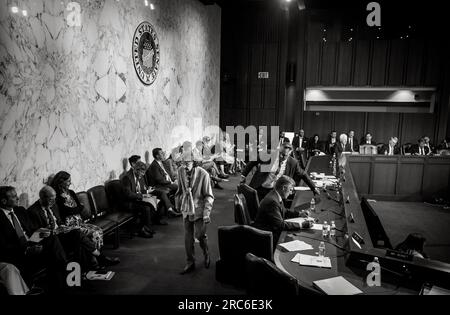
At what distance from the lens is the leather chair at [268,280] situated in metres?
2.54

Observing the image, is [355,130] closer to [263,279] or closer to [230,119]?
[230,119]

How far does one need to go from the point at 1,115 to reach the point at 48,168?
995 millimetres

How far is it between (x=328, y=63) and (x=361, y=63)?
3.86ft

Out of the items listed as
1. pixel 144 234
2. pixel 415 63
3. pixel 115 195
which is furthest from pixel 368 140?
pixel 115 195

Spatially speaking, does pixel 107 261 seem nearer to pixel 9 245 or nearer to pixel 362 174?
pixel 9 245

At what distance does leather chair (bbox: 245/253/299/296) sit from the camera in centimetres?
254

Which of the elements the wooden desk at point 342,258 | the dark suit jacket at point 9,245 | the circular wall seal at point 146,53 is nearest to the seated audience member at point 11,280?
the dark suit jacket at point 9,245

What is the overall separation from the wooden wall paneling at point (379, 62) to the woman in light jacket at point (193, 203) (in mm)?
10909

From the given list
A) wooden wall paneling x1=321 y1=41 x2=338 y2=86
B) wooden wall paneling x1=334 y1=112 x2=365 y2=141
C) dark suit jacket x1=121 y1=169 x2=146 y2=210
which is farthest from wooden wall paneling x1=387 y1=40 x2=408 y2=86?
dark suit jacket x1=121 y1=169 x2=146 y2=210

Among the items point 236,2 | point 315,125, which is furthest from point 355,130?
point 236,2

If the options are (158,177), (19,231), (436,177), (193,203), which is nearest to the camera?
(19,231)

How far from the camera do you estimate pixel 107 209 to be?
5.71 meters

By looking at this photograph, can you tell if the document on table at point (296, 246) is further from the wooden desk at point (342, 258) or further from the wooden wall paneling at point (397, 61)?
the wooden wall paneling at point (397, 61)

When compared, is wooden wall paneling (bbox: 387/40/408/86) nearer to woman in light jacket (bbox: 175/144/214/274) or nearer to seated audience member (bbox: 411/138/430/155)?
seated audience member (bbox: 411/138/430/155)
